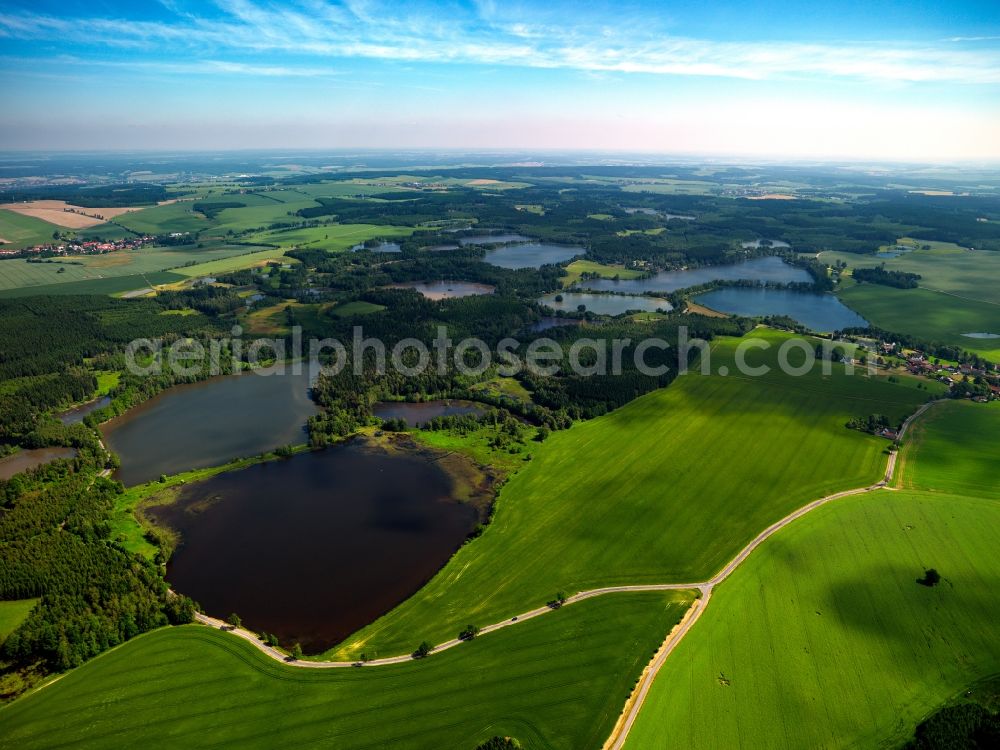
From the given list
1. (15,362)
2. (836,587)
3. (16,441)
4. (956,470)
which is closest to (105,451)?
(16,441)

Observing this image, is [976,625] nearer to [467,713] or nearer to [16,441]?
[467,713]

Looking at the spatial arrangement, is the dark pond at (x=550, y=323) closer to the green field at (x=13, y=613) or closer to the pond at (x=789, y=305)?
the pond at (x=789, y=305)

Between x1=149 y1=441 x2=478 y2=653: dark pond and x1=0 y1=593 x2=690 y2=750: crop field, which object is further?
x1=149 y1=441 x2=478 y2=653: dark pond

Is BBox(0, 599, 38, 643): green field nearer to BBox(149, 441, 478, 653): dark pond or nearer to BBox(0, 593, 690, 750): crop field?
BBox(0, 593, 690, 750): crop field

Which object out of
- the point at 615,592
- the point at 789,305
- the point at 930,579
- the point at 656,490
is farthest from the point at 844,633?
the point at 789,305

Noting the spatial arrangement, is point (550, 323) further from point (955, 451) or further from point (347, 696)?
point (347, 696)

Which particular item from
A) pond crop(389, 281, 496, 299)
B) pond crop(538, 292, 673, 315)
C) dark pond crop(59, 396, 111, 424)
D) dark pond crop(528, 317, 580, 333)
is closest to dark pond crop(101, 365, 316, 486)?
dark pond crop(59, 396, 111, 424)
